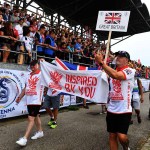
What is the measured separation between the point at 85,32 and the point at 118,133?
1847 cm

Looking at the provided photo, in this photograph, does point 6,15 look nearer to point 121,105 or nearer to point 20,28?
point 20,28

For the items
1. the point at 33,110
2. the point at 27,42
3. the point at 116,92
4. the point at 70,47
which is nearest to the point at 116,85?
the point at 116,92

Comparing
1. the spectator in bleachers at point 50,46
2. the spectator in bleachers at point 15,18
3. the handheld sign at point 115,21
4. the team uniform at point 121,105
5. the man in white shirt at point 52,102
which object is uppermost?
the spectator in bleachers at point 15,18

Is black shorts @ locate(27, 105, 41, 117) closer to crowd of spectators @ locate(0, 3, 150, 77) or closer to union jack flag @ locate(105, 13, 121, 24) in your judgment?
union jack flag @ locate(105, 13, 121, 24)

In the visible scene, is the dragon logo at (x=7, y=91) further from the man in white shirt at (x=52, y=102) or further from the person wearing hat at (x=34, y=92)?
the person wearing hat at (x=34, y=92)

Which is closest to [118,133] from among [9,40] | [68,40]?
[9,40]

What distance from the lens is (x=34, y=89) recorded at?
21.6 feet

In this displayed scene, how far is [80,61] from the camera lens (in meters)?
13.8

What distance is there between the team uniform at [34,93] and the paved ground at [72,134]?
74 cm

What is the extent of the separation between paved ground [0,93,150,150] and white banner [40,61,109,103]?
1174 mm

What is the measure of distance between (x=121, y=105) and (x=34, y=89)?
244 centimetres

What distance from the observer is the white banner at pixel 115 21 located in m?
6.80

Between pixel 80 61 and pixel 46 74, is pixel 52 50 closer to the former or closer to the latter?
pixel 80 61

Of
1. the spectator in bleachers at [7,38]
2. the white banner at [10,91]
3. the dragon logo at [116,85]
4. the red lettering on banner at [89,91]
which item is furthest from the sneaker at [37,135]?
the spectator in bleachers at [7,38]
